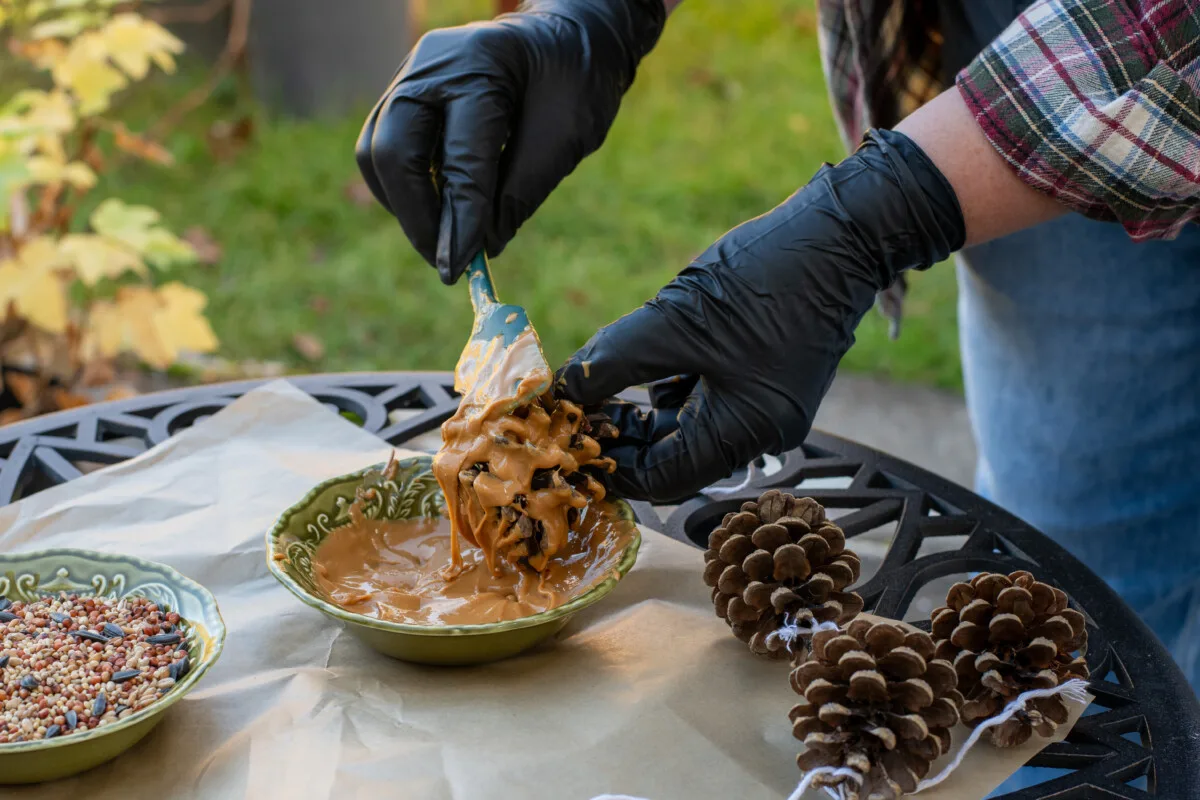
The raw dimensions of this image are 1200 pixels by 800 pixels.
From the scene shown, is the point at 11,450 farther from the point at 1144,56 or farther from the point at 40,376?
the point at 1144,56

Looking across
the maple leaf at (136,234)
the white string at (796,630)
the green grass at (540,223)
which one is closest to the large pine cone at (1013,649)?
the white string at (796,630)

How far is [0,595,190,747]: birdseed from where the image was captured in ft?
4.07

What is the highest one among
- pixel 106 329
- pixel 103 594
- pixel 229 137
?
pixel 229 137

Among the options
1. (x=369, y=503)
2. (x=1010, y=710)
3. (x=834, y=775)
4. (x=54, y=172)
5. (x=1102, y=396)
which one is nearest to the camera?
(x=834, y=775)

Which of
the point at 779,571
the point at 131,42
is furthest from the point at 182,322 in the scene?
the point at 779,571

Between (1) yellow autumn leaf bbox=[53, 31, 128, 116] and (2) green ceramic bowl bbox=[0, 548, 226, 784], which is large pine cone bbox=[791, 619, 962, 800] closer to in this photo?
(2) green ceramic bowl bbox=[0, 548, 226, 784]

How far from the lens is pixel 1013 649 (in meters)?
1.31

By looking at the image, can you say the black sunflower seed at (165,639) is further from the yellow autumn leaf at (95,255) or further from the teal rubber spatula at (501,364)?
the yellow autumn leaf at (95,255)

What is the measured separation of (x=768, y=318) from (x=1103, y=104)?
0.48m

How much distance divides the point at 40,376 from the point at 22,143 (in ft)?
2.14

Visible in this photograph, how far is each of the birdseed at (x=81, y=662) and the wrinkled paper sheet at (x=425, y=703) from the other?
8cm

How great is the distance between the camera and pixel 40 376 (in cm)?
307

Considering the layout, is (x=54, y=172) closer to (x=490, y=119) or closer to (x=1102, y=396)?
(x=490, y=119)

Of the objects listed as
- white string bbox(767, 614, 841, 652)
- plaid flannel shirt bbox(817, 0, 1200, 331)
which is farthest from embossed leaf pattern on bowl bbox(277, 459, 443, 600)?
plaid flannel shirt bbox(817, 0, 1200, 331)
